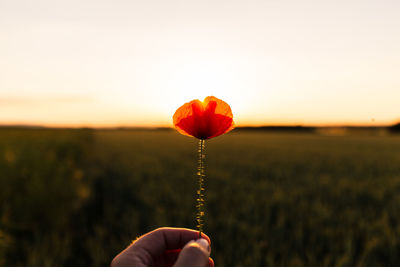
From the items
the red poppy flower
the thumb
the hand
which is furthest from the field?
the red poppy flower

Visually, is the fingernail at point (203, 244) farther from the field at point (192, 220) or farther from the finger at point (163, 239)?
the field at point (192, 220)

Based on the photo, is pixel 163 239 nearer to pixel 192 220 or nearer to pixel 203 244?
pixel 203 244

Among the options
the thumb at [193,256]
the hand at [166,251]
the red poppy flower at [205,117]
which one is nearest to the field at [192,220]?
the hand at [166,251]

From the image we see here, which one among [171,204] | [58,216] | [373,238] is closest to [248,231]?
[373,238]

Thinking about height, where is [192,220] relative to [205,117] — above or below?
below

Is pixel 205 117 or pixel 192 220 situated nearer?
pixel 205 117

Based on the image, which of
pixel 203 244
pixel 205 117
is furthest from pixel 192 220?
pixel 205 117

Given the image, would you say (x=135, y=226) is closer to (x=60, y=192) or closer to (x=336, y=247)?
(x=60, y=192)
